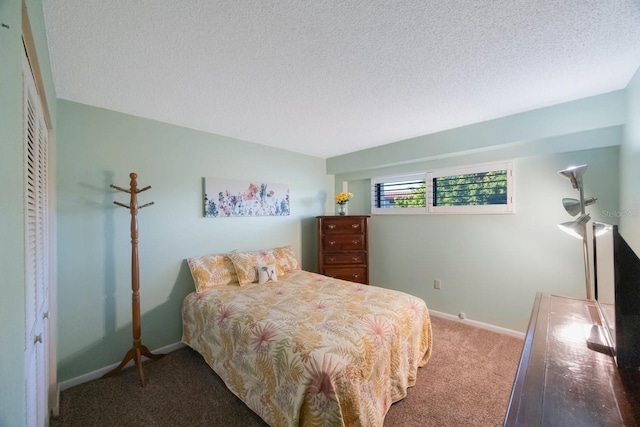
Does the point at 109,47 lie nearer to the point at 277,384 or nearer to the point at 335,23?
the point at 335,23

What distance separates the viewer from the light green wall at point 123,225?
2.11 meters

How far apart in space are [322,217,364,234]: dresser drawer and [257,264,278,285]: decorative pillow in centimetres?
108

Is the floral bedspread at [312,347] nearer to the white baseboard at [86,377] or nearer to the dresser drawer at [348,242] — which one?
the white baseboard at [86,377]

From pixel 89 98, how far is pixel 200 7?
1656 mm

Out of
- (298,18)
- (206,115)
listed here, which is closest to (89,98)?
(206,115)

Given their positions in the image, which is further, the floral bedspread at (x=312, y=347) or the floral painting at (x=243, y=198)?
the floral painting at (x=243, y=198)

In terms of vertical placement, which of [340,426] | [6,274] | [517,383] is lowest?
[340,426]

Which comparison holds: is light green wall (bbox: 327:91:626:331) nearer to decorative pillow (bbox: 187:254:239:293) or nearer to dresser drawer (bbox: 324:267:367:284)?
dresser drawer (bbox: 324:267:367:284)

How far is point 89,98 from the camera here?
82.4 inches

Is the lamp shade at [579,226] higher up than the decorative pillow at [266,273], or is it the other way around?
the lamp shade at [579,226]

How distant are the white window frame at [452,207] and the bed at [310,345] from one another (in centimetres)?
154

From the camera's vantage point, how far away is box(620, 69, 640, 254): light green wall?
66.7 inches

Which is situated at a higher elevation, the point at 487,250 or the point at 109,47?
the point at 109,47

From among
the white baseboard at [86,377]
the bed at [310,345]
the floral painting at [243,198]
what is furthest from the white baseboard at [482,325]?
the white baseboard at [86,377]
